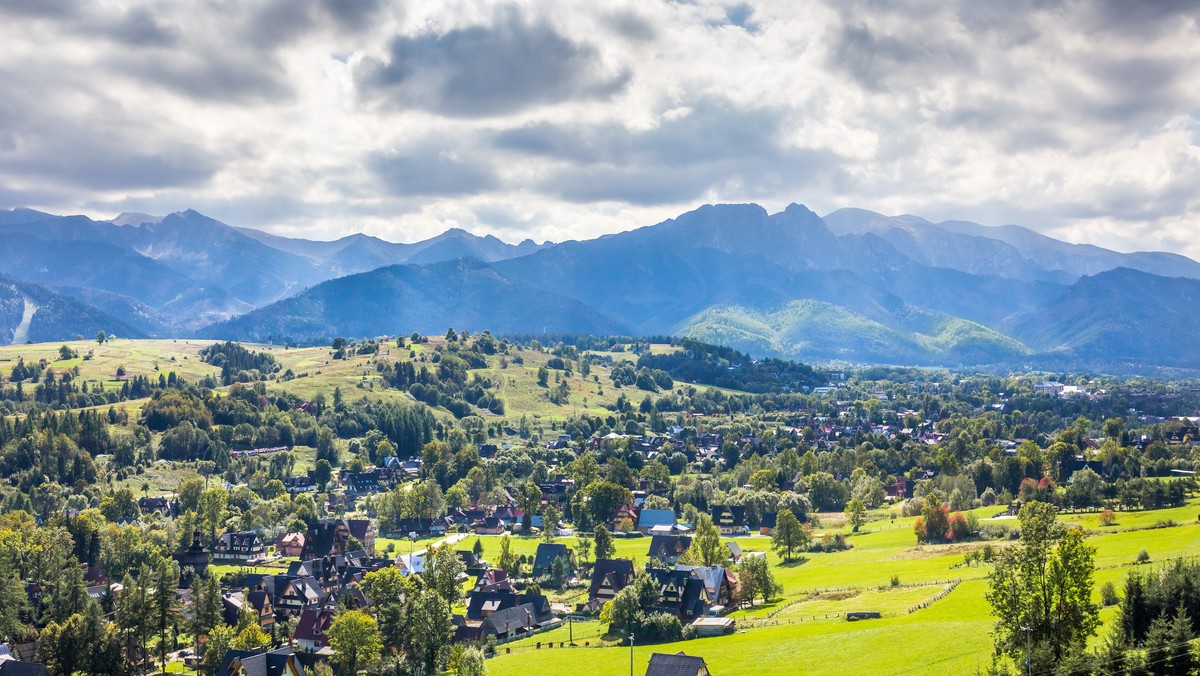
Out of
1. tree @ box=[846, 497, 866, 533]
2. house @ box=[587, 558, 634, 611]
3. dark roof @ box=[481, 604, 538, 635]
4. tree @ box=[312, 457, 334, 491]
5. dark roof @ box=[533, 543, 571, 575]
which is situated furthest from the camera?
tree @ box=[312, 457, 334, 491]

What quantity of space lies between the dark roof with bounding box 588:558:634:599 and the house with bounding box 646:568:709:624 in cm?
628

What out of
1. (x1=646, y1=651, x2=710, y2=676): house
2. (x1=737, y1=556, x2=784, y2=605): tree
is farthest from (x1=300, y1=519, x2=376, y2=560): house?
(x1=646, y1=651, x2=710, y2=676): house

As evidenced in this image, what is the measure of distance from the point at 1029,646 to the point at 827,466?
117m

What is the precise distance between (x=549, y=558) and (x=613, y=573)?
1340 centimetres

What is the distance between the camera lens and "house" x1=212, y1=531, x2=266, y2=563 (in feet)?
368

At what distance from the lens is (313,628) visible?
251ft

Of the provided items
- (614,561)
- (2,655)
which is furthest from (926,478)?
(2,655)

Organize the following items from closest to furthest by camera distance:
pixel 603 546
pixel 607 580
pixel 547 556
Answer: pixel 607 580, pixel 547 556, pixel 603 546

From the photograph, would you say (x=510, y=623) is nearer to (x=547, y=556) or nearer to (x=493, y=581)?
(x=493, y=581)

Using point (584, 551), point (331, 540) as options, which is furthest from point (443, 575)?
point (331, 540)

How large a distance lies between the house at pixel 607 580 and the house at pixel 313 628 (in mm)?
22668

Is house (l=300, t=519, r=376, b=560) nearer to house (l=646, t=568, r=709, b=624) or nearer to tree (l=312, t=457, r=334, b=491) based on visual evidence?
tree (l=312, t=457, r=334, b=491)

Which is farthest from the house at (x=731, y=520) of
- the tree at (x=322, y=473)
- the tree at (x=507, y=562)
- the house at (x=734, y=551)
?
the tree at (x=322, y=473)

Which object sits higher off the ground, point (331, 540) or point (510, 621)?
point (331, 540)
